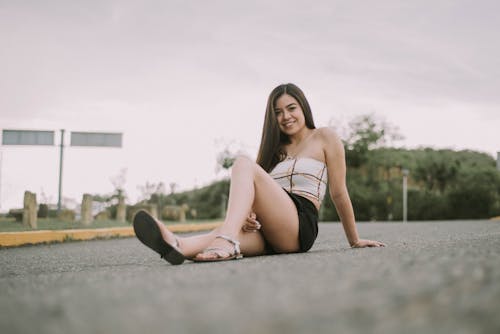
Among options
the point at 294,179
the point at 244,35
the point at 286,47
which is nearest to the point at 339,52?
the point at 286,47

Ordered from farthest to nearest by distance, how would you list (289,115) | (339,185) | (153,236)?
1. (289,115)
2. (339,185)
3. (153,236)

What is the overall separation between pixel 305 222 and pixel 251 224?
37 centimetres

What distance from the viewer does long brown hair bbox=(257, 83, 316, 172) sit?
3533mm

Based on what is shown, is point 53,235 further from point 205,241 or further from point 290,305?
point 290,305

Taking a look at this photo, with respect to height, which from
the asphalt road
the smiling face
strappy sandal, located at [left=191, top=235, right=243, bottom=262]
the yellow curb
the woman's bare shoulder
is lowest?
the yellow curb

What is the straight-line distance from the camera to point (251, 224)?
2.90 m

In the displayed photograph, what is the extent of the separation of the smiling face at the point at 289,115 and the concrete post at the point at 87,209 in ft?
20.8

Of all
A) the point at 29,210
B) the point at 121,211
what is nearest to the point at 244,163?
the point at 29,210

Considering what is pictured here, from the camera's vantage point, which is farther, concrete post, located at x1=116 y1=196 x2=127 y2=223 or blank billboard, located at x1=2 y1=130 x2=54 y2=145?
blank billboard, located at x1=2 y1=130 x2=54 y2=145

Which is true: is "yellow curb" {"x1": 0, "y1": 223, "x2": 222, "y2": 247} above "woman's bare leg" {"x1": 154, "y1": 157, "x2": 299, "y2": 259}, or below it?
below

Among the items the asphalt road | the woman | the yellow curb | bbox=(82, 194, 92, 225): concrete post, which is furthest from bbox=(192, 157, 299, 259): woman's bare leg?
bbox=(82, 194, 92, 225): concrete post

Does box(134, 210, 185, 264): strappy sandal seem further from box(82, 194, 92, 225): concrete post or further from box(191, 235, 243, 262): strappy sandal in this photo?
box(82, 194, 92, 225): concrete post

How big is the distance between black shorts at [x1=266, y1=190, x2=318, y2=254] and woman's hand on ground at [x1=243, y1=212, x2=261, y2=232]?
216 mm

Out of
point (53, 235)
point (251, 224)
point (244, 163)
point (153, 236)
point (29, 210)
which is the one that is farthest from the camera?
point (29, 210)
